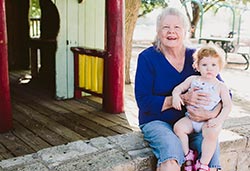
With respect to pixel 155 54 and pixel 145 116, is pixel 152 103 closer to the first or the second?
pixel 145 116

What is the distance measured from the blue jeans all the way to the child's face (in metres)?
0.36

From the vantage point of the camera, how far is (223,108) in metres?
2.06

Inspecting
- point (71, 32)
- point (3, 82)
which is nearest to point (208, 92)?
point (3, 82)

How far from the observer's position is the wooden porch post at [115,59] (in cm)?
443

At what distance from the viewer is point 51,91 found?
18.9 feet

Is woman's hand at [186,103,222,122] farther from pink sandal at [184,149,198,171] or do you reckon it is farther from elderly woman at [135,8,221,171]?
pink sandal at [184,149,198,171]

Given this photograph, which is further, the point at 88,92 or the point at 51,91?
the point at 51,91

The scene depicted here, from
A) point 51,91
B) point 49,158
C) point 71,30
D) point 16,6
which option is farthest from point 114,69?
point 16,6

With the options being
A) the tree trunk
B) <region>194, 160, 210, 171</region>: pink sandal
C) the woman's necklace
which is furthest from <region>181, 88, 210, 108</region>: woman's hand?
the tree trunk

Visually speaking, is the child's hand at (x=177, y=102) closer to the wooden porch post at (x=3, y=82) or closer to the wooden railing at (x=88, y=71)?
the wooden porch post at (x=3, y=82)

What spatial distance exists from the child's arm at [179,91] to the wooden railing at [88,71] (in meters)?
2.58

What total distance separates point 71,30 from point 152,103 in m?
3.30

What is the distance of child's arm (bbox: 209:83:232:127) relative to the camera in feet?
6.67

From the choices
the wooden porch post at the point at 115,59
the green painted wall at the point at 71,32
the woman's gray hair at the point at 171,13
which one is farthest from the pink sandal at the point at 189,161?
the green painted wall at the point at 71,32
